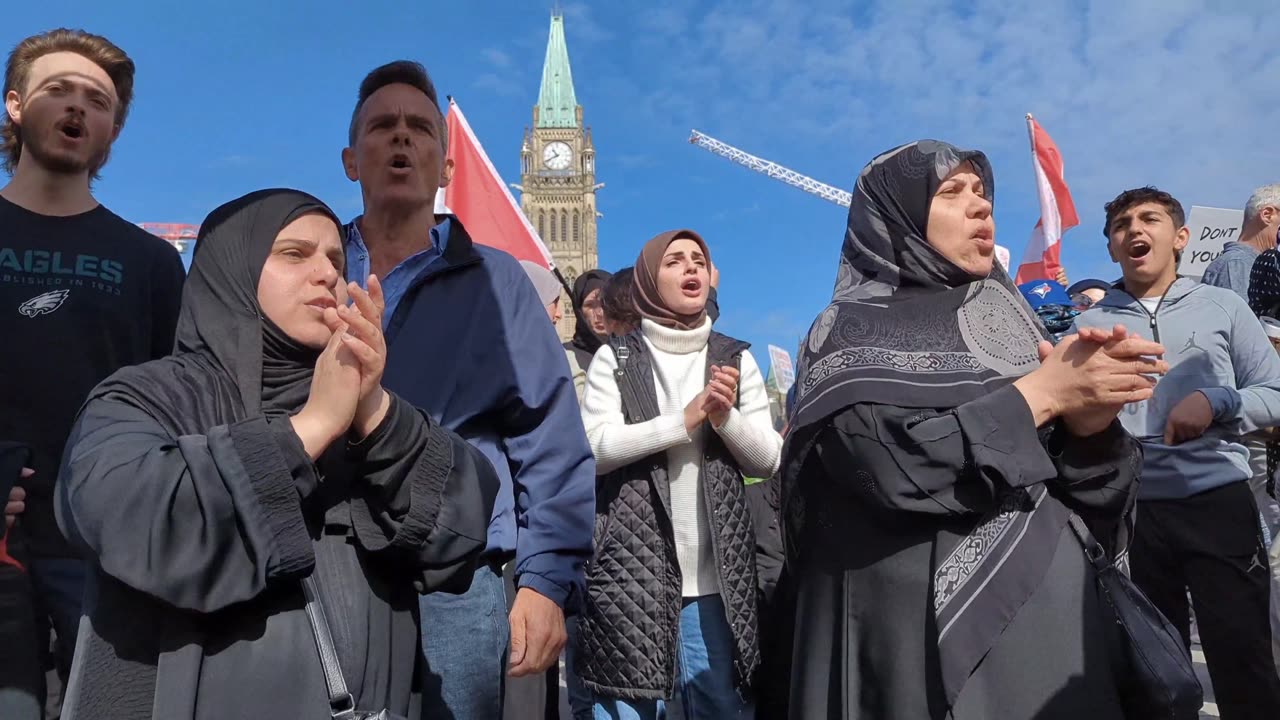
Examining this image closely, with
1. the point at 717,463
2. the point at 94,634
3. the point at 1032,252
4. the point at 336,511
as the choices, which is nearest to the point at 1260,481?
the point at 717,463

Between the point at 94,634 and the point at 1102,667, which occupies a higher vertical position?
the point at 94,634

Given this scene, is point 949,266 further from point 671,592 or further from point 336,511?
point 336,511

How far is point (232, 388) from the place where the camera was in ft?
5.53

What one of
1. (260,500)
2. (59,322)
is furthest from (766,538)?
(59,322)

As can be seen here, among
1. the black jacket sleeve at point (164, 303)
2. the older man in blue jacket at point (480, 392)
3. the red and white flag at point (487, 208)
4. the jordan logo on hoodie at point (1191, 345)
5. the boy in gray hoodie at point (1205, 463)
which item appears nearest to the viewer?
the older man in blue jacket at point (480, 392)

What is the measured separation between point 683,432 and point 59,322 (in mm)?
1909

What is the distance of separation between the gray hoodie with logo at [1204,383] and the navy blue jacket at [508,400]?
2.36 meters

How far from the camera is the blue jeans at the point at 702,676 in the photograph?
3.02 m

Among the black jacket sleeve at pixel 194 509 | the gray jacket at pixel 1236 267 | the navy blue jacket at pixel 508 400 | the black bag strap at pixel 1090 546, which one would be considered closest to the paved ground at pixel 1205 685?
the gray jacket at pixel 1236 267

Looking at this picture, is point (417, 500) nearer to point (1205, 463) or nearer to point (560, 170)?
point (1205, 463)

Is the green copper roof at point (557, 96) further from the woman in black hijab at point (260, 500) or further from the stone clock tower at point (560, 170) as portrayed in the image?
the woman in black hijab at point (260, 500)

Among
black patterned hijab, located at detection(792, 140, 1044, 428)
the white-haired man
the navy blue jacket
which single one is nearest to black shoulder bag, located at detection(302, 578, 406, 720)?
the navy blue jacket

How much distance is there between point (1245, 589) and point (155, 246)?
13.4ft

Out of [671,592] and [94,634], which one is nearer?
[94,634]
